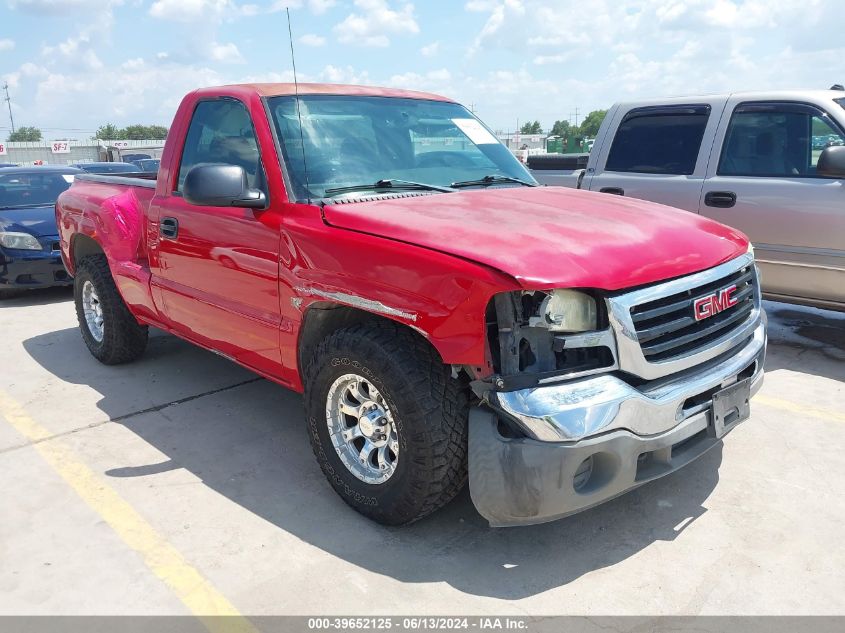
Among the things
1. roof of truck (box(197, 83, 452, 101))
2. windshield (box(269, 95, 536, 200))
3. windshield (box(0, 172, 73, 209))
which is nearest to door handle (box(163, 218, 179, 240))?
roof of truck (box(197, 83, 452, 101))

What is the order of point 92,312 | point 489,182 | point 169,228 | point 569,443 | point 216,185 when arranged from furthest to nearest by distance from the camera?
1. point 92,312
2. point 169,228
3. point 489,182
4. point 216,185
5. point 569,443

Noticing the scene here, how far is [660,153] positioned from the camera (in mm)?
6184

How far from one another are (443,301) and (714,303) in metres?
1.24

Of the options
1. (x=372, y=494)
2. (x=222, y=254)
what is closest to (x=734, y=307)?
(x=372, y=494)

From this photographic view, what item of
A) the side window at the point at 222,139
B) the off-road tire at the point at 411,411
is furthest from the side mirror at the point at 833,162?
the side window at the point at 222,139

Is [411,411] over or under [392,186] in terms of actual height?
under

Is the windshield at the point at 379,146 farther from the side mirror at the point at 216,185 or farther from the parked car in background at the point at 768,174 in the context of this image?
the parked car in background at the point at 768,174

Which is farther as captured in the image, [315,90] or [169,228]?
[169,228]

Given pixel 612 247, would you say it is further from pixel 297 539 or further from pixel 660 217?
pixel 297 539

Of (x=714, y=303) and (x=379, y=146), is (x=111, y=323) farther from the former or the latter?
(x=714, y=303)

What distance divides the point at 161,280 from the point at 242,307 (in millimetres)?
1037

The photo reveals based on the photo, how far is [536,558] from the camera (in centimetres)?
305

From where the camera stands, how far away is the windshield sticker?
4.42 metres

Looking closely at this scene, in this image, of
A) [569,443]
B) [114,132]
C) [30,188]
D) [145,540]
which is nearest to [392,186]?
[569,443]
